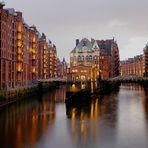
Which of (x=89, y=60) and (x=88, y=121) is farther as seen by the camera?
(x=89, y=60)

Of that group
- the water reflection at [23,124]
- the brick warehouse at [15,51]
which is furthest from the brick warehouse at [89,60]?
the water reflection at [23,124]

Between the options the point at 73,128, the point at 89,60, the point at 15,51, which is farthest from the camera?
the point at 89,60

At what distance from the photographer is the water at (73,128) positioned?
1492 inches

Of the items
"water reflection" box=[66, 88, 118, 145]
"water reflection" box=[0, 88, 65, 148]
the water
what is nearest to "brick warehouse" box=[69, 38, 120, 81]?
"water reflection" box=[66, 88, 118, 145]

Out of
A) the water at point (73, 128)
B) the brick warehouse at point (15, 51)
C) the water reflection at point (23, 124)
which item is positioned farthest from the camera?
the brick warehouse at point (15, 51)

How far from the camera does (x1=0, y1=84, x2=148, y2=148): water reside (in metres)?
37.9

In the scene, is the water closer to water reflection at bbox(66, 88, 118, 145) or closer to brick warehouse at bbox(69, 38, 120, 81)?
water reflection at bbox(66, 88, 118, 145)

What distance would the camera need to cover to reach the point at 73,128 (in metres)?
46.5

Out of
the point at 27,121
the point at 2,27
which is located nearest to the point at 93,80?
the point at 2,27

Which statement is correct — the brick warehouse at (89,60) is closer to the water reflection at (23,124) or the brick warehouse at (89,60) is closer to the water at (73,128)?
the water reflection at (23,124)

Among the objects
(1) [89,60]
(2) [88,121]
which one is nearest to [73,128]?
(2) [88,121]

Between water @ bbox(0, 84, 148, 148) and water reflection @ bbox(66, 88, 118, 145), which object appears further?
water reflection @ bbox(66, 88, 118, 145)

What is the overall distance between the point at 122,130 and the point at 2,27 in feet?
151

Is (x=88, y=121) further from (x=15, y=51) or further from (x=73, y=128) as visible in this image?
(x=15, y=51)
